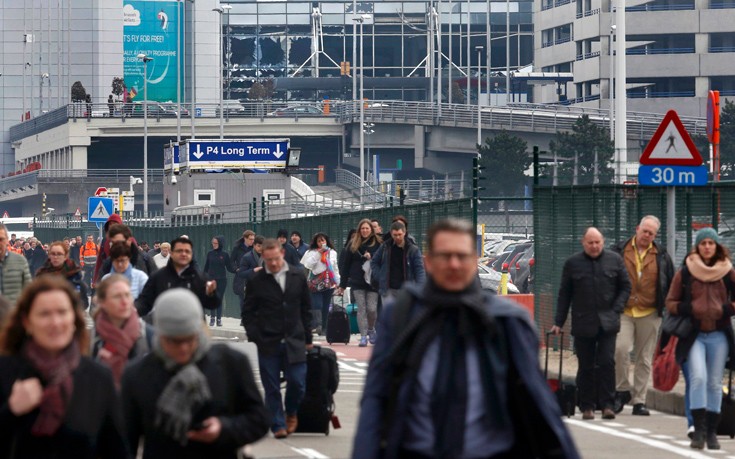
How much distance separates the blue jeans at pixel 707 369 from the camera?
44.7ft

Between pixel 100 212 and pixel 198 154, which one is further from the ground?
pixel 198 154

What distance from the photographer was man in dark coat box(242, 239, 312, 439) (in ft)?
46.0

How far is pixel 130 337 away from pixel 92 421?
2362 mm

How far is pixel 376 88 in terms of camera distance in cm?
14725

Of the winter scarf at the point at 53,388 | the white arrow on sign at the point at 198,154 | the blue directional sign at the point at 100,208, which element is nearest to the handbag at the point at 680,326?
the winter scarf at the point at 53,388

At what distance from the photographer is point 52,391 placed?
6500 millimetres

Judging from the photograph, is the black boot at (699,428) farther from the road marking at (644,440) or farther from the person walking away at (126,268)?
the person walking away at (126,268)

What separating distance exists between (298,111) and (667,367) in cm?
10206

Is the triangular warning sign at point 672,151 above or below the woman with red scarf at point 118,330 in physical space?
above

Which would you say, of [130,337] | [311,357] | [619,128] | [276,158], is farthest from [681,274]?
[276,158]

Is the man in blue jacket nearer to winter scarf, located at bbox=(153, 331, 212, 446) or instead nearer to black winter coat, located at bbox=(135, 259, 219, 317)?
black winter coat, located at bbox=(135, 259, 219, 317)

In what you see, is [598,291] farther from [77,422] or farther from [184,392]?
[77,422]

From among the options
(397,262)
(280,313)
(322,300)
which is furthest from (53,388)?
(322,300)

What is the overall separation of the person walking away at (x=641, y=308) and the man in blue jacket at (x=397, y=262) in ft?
18.3
